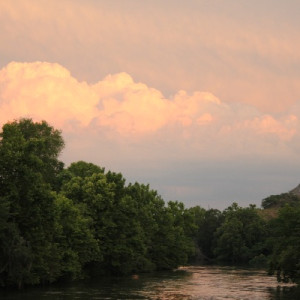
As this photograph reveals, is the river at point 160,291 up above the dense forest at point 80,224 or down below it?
below

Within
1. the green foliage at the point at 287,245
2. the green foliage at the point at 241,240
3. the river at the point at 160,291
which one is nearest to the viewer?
the river at the point at 160,291

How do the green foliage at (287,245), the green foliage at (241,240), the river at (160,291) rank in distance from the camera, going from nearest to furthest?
1. the river at (160,291)
2. the green foliage at (287,245)
3. the green foliage at (241,240)

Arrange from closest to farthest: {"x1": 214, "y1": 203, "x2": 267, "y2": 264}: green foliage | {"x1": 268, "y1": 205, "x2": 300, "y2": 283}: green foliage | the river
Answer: the river, {"x1": 268, "y1": 205, "x2": 300, "y2": 283}: green foliage, {"x1": 214, "y1": 203, "x2": 267, "y2": 264}: green foliage

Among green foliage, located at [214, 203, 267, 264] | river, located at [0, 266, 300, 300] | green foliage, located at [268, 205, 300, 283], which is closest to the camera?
river, located at [0, 266, 300, 300]

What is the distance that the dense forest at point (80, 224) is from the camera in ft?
230

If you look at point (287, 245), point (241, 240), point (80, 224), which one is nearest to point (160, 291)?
point (287, 245)

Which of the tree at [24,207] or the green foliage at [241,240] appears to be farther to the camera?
the green foliage at [241,240]

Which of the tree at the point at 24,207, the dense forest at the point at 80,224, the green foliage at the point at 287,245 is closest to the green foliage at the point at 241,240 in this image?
the dense forest at the point at 80,224

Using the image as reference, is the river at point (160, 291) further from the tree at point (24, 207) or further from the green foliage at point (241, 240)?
the green foliage at point (241, 240)

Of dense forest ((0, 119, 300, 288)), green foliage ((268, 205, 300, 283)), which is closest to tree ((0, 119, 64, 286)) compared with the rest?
dense forest ((0, 119, 300, 288))

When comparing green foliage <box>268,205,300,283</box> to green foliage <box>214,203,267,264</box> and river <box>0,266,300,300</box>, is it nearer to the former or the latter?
river <box>0,266,300,300</box>

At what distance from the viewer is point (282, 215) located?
76750 mm

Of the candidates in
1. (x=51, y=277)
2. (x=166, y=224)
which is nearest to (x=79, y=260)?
(x=51, y=277)

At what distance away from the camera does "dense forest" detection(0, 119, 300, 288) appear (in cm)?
7006
